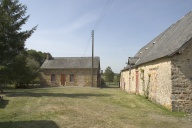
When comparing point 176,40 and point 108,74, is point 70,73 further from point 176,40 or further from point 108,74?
point 176,40

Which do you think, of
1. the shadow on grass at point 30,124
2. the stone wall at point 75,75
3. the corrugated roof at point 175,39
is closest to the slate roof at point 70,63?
the stone wall at point 75,75

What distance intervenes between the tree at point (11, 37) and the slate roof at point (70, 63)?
19.0 metres

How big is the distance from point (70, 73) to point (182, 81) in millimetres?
28747

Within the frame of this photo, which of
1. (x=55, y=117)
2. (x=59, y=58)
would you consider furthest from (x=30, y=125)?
(x=59, y=58)

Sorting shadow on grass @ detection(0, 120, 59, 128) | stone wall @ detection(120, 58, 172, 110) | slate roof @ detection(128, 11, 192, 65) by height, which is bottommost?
shadow on grass @ detection(0, 120, 59, 128)

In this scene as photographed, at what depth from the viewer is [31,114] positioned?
10781 mm

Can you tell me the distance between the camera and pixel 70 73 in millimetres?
39750

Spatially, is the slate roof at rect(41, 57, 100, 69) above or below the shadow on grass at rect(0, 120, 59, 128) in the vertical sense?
above

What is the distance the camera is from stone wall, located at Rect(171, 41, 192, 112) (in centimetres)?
1222

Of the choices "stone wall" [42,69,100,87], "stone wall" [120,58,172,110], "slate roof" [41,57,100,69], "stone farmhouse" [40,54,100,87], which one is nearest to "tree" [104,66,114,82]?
"slate roof" [41,57,100,69]

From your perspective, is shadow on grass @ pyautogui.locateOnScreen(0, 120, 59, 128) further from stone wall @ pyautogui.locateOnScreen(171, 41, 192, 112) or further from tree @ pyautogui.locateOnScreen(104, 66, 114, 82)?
tree @ pyautogui.locateOnScreen(104, 66, 114, 82)

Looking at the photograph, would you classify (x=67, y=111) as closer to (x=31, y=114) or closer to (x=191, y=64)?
(x=31, y=114)

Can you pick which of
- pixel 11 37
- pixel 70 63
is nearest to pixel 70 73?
pixel 70 63

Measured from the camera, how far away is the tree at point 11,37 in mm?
19875
